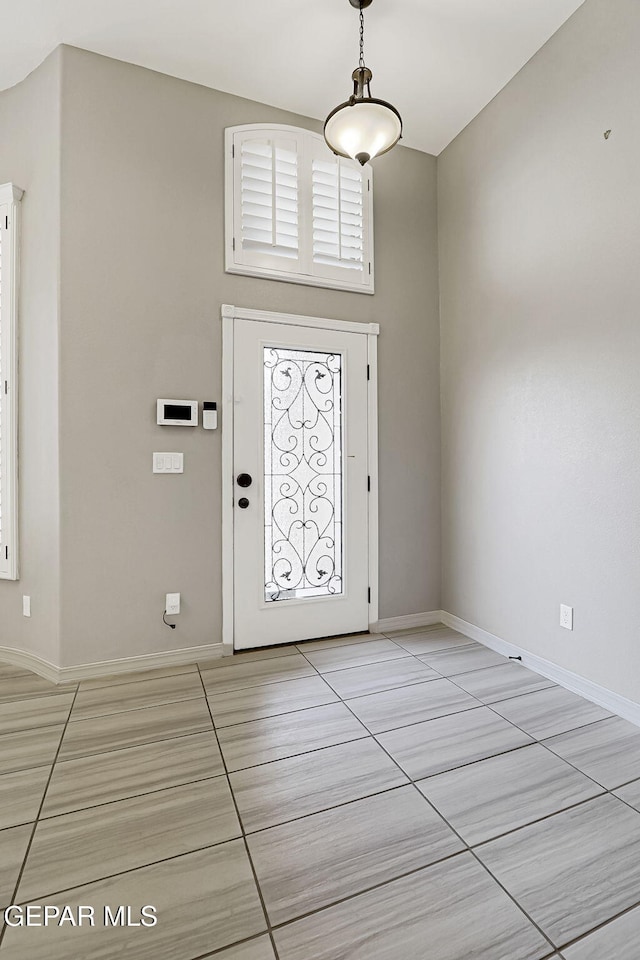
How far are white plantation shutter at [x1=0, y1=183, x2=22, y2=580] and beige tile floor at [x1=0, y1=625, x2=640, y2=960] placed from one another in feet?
2.69

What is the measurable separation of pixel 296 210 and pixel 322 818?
10.5ft

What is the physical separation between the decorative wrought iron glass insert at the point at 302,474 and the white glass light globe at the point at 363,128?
1123mm

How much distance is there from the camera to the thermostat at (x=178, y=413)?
8.98ft

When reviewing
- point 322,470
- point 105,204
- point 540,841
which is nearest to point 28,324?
point 105,204

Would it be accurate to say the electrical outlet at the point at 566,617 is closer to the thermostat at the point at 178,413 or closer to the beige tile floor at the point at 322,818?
the beige tile floor at the point at 322,818

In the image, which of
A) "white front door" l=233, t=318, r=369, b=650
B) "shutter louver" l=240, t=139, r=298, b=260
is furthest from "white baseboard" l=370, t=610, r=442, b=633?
"shutter louver" l=240, t=139, r=298, b=260

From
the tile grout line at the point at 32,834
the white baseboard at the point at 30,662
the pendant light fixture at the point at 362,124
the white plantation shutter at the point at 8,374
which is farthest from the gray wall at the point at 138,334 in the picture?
the pendant light fixture at the point at 362,124

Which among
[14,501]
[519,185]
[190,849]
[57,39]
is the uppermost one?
[57,39]

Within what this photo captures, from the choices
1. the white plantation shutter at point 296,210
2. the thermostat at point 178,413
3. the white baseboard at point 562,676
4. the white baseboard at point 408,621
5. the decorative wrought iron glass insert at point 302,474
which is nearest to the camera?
the white baseboard at point 562,676

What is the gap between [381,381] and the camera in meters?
3.29

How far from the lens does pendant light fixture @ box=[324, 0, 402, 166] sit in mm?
2242

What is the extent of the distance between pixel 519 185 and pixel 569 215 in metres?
0.49

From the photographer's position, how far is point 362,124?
2.27 m

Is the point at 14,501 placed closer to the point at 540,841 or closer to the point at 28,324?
A: the point at 28,324
